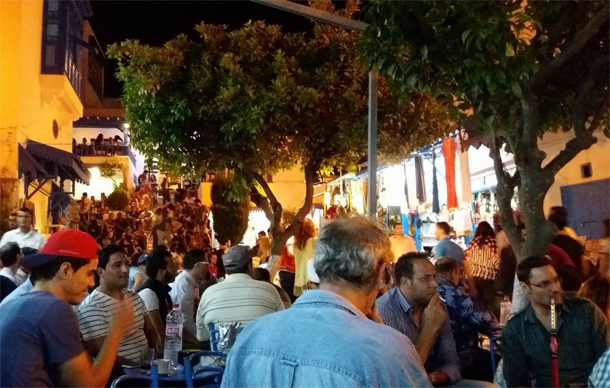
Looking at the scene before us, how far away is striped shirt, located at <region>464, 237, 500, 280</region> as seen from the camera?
346 inches

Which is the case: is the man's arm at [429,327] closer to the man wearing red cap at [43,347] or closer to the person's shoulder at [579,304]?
the person's shoulder at [579,304]

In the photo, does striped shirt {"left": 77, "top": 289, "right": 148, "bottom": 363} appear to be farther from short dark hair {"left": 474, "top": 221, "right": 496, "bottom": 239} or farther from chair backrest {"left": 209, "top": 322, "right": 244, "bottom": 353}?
short dark hair {"left": 474, "top": 221, "right": 496, "bottom": 239}

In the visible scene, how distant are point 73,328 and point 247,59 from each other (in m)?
9.04

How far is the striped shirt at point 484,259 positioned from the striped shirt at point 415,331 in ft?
14.1

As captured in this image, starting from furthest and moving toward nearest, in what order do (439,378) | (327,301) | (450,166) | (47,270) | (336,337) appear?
(450,166)
(439,378)
(47,270)
(327,301)
(336,337)

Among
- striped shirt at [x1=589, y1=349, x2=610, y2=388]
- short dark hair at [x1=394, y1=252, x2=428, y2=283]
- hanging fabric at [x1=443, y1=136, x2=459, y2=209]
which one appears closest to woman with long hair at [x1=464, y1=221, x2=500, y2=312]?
hanging fabric at [x1=443, y1=136, x2=459, y2=209]

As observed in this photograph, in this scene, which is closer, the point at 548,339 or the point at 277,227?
the point at 548,339

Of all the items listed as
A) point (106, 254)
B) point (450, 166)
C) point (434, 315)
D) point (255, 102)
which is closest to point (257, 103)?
point (255, 102)

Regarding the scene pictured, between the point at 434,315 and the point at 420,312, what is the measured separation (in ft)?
1.31

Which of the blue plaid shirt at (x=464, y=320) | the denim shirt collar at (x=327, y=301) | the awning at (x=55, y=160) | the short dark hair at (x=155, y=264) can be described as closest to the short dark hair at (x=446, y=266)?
the blue plaid shirt at (x=464, y=320)

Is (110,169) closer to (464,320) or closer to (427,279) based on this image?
(464,320)

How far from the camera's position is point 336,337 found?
6.39 ft

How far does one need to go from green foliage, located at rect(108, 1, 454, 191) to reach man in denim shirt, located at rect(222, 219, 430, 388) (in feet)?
28.5

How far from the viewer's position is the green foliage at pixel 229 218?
20.0m
